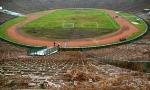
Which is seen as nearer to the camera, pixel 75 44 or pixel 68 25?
pixel 75 44

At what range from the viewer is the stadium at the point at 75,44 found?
985 inches

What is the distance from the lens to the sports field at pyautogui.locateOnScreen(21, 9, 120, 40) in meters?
49.7

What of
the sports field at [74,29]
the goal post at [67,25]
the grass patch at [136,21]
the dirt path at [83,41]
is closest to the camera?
the dirt path at [83,41]

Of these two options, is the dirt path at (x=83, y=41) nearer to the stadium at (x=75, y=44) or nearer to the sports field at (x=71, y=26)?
the stadium at (x=75, y=44)

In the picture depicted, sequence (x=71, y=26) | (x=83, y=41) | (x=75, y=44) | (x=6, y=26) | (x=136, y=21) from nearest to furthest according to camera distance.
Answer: (x=75, y=44), (x=83, y=41), (x=71, y=26), (x=6, y=26), (x=136, y=21)

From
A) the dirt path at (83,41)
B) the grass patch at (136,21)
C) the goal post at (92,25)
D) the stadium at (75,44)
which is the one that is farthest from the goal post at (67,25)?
the grass patch at (136,21)

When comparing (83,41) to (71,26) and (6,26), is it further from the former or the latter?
(6,26)

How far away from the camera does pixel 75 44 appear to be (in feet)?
147

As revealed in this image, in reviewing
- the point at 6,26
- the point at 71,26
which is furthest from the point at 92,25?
the point at 6,26

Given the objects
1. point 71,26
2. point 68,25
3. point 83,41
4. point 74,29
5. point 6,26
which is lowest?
point 83,41

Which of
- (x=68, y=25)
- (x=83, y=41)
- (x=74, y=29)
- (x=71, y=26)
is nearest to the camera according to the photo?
(x=83, y=41)

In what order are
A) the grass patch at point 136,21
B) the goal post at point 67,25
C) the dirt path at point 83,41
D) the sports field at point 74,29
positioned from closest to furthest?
the dirt path at point 83,41, the sports field at point 74,29, the grass patch at point 136,21, the goal post at point 67,25

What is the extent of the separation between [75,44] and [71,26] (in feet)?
33.4

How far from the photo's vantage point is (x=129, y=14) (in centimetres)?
6638
